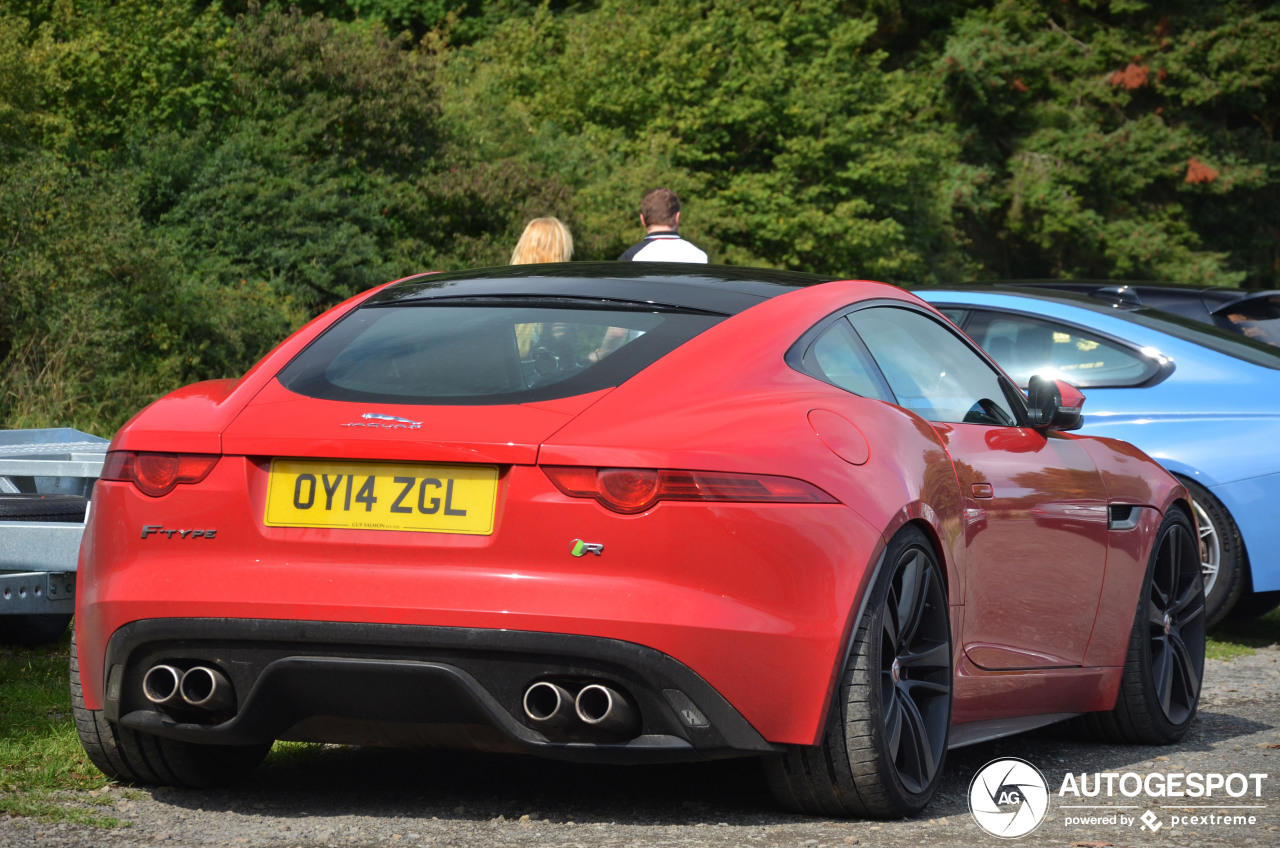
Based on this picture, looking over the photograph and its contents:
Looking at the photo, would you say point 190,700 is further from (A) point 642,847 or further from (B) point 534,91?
Answer: (B) point 534,91

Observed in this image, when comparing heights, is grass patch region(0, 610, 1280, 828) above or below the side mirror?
below

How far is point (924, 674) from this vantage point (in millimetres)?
4188

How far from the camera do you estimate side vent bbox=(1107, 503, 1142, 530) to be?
5.21 m

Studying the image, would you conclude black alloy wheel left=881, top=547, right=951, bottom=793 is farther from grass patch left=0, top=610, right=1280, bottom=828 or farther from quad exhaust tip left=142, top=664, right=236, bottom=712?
grass patch left=0, top=610, right=1280, bottom=828

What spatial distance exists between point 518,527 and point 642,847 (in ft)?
2.68

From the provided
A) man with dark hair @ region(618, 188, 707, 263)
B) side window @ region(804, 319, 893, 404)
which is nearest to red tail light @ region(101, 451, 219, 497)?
side window @ region(804, 319, 893, 404)

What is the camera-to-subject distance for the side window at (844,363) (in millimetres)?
4137

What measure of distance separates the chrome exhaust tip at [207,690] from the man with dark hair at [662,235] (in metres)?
5.54

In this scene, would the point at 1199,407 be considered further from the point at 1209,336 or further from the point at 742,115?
the point at 742,115

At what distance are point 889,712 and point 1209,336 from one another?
4714mm

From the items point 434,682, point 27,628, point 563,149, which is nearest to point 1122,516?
point 434,682

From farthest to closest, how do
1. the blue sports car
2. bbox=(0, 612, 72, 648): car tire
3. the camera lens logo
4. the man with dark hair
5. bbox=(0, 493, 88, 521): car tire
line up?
the man with dark hair
the blue sports car
bbox=(0, 612, 72, 648): car tire
bbox=(0, 493, 88, 521): car tire
the camera lens logo

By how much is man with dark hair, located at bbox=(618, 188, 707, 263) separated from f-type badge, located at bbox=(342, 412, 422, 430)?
17.7ft

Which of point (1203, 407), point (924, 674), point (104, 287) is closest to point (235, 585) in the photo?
point (924, 674)
